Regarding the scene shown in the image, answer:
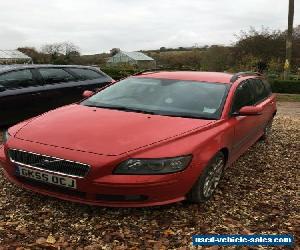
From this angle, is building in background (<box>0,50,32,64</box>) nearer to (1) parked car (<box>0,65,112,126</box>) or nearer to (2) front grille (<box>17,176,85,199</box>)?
(1) parked car (<box>0,65,112,126</box>)

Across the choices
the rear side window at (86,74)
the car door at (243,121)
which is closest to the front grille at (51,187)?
the car door at (243,121)

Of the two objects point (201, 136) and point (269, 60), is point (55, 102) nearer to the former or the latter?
point (201, 136)

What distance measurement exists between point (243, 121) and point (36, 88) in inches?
178

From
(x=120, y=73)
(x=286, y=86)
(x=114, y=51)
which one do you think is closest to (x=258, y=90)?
(x=286, y=86)

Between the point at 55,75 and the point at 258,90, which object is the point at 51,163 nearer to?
the point at 258,90

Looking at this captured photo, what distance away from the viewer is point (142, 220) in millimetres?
4035

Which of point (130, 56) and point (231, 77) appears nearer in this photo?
point (231, 77)

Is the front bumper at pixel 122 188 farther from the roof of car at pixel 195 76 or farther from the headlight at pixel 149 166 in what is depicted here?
the roof of car at pixel 195 76

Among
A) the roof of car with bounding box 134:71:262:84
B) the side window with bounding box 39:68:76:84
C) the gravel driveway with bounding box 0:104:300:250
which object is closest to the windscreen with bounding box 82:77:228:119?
the roof of car with bounding box 134:71:262:84

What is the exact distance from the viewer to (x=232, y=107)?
5.09m

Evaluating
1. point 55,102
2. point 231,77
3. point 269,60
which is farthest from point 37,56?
point 231,77

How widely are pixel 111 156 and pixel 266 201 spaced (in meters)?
2.04

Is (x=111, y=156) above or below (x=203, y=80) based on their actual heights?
below

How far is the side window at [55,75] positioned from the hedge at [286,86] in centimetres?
1430
